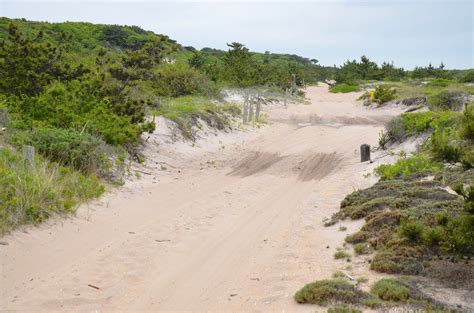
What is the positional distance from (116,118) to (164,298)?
918 centimetres

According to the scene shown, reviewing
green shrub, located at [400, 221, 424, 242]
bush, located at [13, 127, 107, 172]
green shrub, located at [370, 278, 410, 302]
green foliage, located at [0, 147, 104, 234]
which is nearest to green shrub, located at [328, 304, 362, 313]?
green shrub, located at [370, 278, 410, 302]

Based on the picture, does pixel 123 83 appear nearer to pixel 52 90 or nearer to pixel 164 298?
pixel 52 90

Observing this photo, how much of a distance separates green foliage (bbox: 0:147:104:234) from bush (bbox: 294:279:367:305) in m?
4.77

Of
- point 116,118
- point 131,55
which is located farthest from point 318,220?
point 131,55

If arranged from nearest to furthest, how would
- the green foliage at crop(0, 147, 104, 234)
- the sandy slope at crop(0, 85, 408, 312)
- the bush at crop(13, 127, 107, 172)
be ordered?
the sandy slope at crop(0, 85, 408, 312)
the green foliage at crop(0, 147, 104, 234)
the bush at crop(13, 127, 107, 172)

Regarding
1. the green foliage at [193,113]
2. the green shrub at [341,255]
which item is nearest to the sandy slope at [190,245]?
the green shrub at [341,255]

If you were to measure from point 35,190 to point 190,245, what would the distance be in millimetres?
2894

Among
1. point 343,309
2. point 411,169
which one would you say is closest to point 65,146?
point 343,309

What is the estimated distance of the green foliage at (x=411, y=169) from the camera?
12.3 metres

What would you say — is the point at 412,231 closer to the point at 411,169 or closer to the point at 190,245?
the point at 190,245

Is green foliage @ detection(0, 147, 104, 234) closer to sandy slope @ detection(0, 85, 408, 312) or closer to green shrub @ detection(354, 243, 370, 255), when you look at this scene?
sandy slope @ detection(0, 85, 408, 312)

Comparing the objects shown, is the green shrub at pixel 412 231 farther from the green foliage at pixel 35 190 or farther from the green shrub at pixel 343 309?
the green foliage at pixel 35 190

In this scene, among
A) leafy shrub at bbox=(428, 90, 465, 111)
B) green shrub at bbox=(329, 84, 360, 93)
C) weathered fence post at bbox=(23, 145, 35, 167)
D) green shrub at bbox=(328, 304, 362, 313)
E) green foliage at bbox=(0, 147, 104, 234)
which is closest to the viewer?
green shrub at bbox=(328, 304, 362, 313)

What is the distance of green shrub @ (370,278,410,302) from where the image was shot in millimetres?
5789
